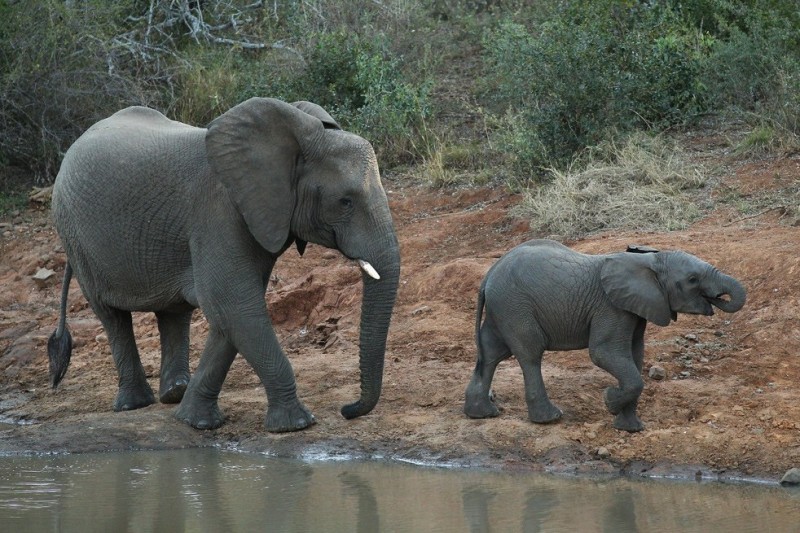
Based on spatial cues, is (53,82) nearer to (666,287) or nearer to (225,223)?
(225,223)

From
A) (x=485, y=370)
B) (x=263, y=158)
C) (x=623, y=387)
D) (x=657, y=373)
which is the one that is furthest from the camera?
(x=657, y=373)

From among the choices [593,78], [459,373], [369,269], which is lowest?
[459,373]

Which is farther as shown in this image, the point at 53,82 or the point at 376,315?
the point at 53,82

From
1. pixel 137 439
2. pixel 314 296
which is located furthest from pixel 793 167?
pixel 137 439

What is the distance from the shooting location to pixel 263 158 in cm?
816

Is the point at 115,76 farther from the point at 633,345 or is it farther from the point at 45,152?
the point at 633,345

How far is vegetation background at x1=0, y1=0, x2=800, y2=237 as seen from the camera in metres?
12.9

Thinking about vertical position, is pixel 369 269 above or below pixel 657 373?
above

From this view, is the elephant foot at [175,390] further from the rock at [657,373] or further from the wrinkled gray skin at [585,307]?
the rock at [657,373]

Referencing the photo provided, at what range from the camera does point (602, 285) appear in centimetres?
805

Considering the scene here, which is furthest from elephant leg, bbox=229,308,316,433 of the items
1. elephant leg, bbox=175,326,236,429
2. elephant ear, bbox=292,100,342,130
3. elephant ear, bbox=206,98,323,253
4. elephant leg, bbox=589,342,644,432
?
elephant leg, bbox=589,342,644,432

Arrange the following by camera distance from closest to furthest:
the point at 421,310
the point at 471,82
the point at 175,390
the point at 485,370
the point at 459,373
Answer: the point at 485,370
the point at 175,390
the point at 459,373
the point at 421,310
the point at 471,82

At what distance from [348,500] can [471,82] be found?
9908mm

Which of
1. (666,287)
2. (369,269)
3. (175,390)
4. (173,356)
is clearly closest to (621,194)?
→ (666,287)
